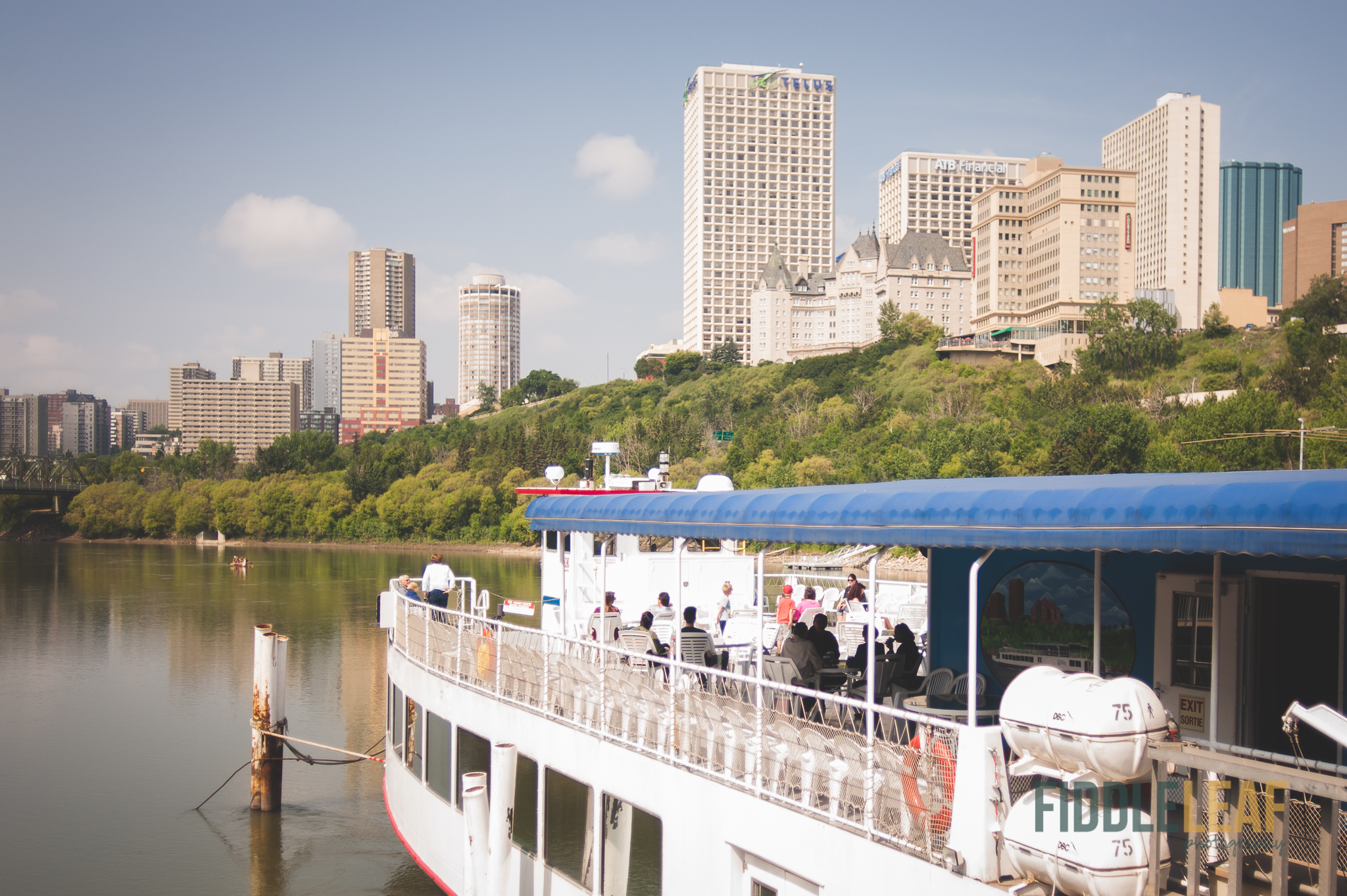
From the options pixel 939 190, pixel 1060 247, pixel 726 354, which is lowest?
pixel 726 354

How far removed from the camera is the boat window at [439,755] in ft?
35.7

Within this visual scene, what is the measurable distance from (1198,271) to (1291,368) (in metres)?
91.5

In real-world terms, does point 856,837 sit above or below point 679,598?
below

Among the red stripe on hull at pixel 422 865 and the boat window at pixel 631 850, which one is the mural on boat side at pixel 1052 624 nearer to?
the boat window at pixel 631 850

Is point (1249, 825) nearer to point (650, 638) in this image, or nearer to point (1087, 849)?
point (1087, 849)

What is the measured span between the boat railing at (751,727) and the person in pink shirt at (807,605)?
3842 millimetres

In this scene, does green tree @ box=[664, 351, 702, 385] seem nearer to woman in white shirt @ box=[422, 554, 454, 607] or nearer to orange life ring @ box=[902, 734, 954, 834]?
woman in white shirt @ box=[422, 554, 454, 607]

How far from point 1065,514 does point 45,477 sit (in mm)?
112541

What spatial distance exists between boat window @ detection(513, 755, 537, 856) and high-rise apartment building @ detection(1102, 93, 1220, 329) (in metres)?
146

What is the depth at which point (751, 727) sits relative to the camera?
6719mm

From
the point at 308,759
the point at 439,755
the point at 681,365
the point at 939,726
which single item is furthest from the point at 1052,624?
the point at 681,365

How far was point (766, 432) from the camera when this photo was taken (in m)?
79.6

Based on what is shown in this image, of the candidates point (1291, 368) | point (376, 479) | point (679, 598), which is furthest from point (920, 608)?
point (376, 479)

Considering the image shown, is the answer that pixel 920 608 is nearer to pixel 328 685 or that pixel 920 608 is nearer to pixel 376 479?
pixel 328 685
